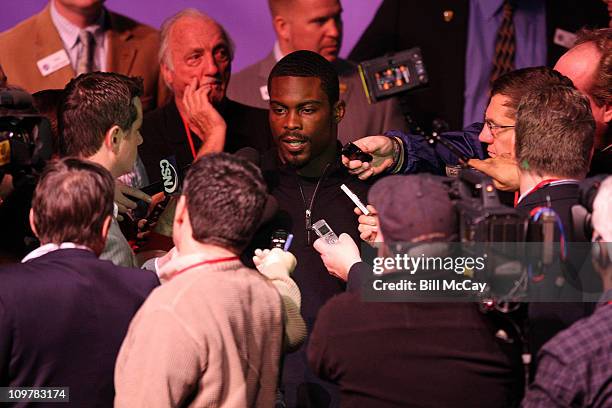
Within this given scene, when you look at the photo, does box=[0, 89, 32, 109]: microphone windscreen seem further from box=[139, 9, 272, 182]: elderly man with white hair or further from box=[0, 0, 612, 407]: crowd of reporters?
box=[139, 9, 272, 182]: elderly man with white hair

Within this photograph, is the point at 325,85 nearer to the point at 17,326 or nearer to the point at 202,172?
the point at 202,172

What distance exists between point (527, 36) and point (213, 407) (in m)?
3.28

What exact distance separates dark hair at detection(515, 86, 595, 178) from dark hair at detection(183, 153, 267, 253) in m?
1.00

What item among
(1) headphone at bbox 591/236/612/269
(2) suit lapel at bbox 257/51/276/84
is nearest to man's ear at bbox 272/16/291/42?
(2) suit lapel at bbox 257/51/276/84

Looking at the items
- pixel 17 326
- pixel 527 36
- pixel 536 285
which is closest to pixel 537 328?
pixel 536 285

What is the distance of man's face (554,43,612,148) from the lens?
13.1 ft

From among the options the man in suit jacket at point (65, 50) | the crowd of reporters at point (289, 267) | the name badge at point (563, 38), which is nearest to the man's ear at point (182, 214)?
the crowd of reporters at point (289, 267)

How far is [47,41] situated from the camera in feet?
16.8

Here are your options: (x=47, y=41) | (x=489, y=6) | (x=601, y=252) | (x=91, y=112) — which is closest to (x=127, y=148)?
(x=91, y=112)

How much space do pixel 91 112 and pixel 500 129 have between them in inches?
60.5

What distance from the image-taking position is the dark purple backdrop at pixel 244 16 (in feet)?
17.2

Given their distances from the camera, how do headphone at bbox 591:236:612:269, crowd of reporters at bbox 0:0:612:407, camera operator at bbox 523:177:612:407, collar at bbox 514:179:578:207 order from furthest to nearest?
collar at bbox 514:179:578:207 < headphone at bbox 591:236:612:269 < crowd of reporters at bbox 0:0:612:407 < camera operator at bbox 523:177:612:407

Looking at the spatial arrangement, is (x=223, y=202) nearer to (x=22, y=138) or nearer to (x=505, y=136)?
(x=22, y=138)

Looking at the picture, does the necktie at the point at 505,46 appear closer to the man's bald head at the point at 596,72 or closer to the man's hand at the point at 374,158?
the man's bald head at the point at 596,72
